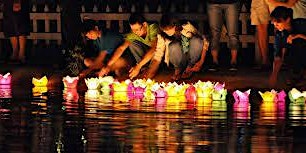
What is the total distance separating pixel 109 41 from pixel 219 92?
3.96 meters

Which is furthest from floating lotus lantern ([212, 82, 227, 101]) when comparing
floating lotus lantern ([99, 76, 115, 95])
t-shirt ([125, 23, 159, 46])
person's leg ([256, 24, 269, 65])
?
person's leg ([256, 24, 269, 65])

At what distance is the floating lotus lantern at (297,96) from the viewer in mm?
20094

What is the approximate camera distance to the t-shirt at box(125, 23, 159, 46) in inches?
937

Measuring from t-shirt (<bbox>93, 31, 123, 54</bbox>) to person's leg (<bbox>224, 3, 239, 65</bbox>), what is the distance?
74.8 inches

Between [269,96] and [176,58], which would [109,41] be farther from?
[269,96]

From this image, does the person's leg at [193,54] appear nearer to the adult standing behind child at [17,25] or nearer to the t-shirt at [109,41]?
the t-shirt at [109,41]

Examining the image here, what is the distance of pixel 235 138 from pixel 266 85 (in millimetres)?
6530

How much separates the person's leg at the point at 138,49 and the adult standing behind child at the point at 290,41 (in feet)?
9.07

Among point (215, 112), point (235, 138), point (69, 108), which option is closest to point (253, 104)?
point (215, 112)

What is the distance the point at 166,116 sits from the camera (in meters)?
18.3

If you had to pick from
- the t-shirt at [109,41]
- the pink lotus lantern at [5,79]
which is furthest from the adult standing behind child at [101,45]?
the pink lotus lantern at [5,79]

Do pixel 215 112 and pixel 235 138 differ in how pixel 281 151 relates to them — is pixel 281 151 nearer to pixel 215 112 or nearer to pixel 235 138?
pixel 235 138

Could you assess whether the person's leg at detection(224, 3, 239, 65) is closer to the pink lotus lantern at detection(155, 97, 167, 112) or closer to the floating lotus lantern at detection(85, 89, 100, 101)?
the floating lotus lantern at detection(85, 89, 100, 101)

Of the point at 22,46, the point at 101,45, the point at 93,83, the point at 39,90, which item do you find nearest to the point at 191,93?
the point at 93,83
